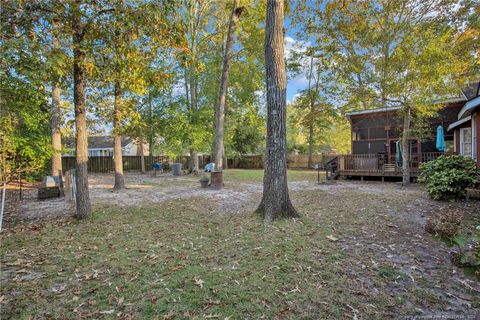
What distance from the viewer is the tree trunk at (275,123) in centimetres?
526

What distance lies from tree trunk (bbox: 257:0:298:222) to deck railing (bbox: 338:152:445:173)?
1001cm

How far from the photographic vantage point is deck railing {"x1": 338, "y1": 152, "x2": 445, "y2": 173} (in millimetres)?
12648

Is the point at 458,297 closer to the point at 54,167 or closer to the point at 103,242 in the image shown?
the point at 103,242

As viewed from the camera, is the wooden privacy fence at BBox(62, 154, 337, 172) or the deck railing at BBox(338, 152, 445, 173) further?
the wooden privacy fence at BBox(62, 154, 337, 172)

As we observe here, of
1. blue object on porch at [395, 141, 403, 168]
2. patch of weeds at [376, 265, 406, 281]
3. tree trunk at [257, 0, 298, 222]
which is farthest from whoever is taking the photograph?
blue object on porch at [395, 141, 403, 168]

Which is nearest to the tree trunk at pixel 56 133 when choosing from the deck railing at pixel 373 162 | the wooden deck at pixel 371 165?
the wooden deck at pixel 371 165

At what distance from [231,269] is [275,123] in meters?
3.11

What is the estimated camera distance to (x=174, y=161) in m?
26.0

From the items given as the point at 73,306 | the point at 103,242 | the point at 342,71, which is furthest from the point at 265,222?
the point at 342,71

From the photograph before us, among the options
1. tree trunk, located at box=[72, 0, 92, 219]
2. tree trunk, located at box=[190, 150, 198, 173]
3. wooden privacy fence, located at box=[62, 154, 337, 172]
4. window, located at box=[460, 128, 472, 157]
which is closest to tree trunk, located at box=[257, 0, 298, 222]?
tree trunk, located at box=[72, 0, 92, 219]

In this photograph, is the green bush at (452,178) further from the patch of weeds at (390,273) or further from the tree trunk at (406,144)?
the patch of weeds at (390,273)

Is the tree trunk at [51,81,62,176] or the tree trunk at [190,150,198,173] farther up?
the tree trunk at [51,81,62,176]

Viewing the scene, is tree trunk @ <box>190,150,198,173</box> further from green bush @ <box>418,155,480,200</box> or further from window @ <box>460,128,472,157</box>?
→ window @ <box>460,128,472,157</box>

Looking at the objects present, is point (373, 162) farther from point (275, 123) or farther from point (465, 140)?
point (275, 123)
